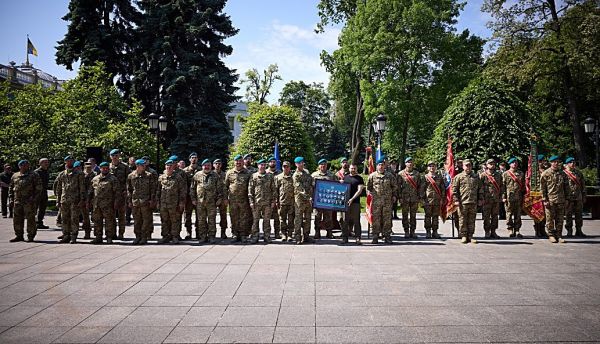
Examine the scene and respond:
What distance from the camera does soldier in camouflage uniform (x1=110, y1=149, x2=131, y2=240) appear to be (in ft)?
36.3

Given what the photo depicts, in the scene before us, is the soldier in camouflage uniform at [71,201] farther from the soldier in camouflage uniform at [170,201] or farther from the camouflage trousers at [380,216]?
the camouflage trousers at [380,216]

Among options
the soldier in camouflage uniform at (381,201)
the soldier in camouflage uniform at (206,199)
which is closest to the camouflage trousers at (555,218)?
the soldier in camouflage uniform at (381,201)

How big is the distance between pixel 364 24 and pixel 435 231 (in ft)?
88.6

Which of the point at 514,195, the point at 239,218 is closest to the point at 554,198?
the point at 514,195

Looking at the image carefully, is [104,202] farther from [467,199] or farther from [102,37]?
[102,37]

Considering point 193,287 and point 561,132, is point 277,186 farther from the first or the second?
point 561,132

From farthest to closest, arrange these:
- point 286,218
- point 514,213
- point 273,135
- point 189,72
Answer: point 189,72 < point 273,135 < point 514,213 < point 286,218

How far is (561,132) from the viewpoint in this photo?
3941 cm

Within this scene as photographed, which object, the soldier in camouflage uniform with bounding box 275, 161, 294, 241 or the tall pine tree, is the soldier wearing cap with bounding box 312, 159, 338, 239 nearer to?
the soldier in camouflage uniform with bounding box 275, 161, 294, 241

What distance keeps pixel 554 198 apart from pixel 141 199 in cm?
1162

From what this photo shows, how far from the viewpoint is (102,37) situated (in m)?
29.4

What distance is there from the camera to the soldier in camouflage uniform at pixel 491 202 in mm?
11289

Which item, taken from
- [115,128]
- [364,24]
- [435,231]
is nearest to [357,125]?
[364,24]

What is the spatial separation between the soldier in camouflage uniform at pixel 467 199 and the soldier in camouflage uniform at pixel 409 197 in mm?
1192
